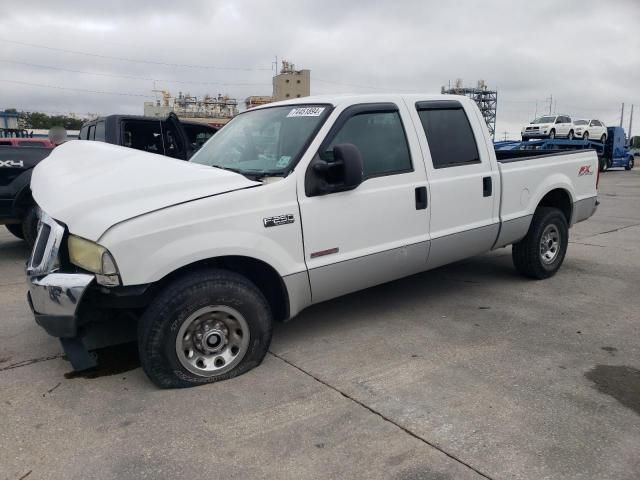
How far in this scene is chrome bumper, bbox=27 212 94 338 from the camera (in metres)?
3.02

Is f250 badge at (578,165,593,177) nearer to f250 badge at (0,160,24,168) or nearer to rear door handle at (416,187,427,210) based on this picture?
rear door handle at (416,187,427,210)

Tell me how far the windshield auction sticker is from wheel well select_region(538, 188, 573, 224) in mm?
2971

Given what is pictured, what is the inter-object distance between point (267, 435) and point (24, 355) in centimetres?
218

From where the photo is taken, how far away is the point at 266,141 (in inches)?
158

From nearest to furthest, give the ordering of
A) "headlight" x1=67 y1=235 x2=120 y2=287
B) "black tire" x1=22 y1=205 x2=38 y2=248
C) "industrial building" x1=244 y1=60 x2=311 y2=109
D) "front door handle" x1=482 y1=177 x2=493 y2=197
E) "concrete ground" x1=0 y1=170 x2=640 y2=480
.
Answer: "concrete ground" x1=0 y1=170 x2=640 y2=480, "headlight" x1=67 y1=235 x2=120 y2=287, "front door handle" x1=482 y1=177 x2=493 y2=197, "black tire" x1=22 y1=205 x2=38 y2=248, "industrial building" x1=244 y1=60 x2=311 y2=109

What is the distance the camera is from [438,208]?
4.30m

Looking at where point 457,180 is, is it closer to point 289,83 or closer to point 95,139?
point 95,139

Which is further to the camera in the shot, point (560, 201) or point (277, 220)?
point (560, 201)

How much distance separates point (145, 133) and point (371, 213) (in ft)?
17.6

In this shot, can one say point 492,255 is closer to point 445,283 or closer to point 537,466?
point 445,283

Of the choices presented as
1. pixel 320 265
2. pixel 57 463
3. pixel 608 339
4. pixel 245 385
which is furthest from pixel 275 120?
pixel 608 339

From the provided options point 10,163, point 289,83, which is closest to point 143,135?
point 10,163

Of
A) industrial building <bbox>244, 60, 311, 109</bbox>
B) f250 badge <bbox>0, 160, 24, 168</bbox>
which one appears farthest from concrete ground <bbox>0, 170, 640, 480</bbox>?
industrial building <bbox>244, 60, 311, 109</bbox>

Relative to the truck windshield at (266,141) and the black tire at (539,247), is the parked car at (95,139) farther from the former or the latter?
the black tire at (539,247)
